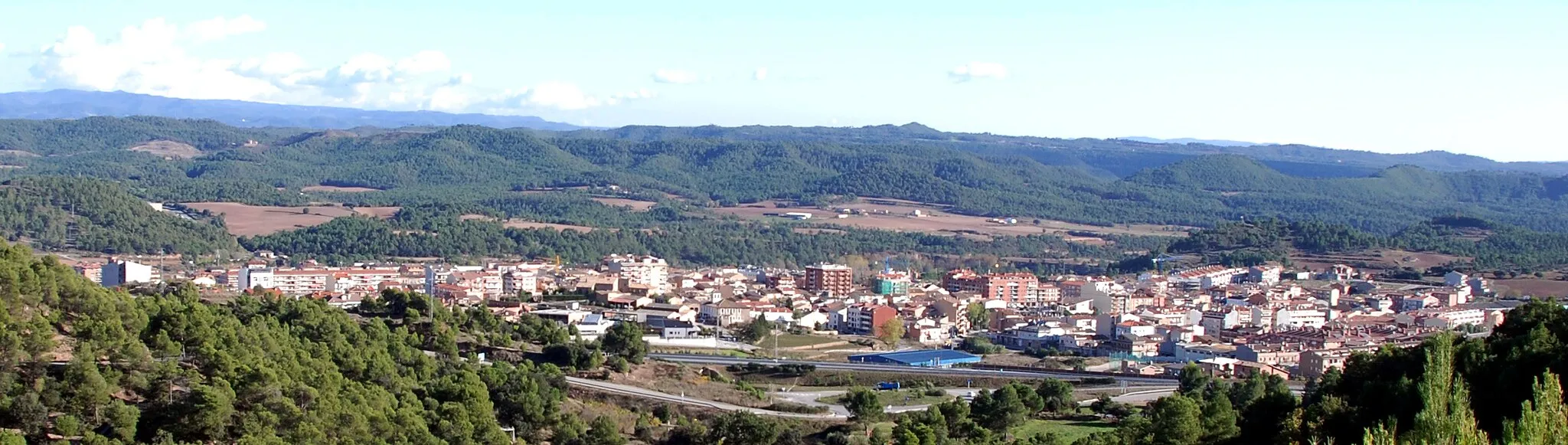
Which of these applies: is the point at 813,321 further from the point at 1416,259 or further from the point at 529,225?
the point at 529,225

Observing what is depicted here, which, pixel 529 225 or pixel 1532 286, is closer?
pixel 1532 286

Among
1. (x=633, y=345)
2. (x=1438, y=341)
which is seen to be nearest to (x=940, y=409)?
(x=633, y=345)

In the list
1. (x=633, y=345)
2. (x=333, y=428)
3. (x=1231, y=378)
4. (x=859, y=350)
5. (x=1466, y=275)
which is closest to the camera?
(x=333, y=428)

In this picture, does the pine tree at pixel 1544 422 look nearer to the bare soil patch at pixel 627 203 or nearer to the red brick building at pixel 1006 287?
the red brick building at pixel 1006 287

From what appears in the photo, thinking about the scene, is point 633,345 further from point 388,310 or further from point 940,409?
point 940,409

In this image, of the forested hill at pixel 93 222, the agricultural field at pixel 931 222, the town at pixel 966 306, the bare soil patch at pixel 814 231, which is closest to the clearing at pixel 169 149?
the agricultural field at pixel 931 222

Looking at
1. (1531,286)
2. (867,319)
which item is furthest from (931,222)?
(867,319)
